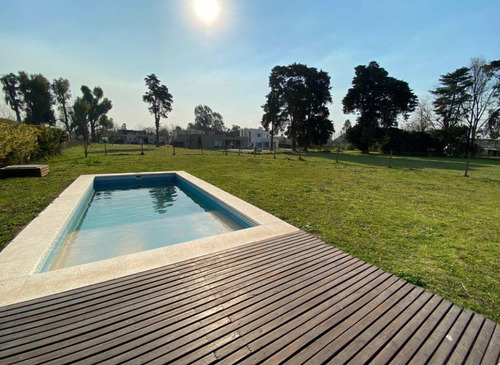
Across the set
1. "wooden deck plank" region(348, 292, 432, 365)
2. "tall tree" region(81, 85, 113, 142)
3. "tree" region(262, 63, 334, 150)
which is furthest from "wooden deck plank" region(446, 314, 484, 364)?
"tall tree" region(81, 85, 113, 142)

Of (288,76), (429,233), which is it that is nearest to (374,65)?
(288,76)

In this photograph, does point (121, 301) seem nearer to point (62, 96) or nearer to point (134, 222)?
point (134, 222)

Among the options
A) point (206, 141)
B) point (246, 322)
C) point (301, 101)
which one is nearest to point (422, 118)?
point (301, 101)

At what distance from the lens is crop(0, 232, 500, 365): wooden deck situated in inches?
60.3

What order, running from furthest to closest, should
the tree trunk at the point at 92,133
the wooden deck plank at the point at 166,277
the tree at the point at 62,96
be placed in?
the tree trunk at the point at 92,133
the tree at the point at 62,96
the wooden deck plank at the point at 166,277

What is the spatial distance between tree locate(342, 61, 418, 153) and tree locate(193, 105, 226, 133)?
5152cm

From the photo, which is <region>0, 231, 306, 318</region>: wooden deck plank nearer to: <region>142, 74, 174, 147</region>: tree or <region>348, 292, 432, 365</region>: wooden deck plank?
<region>348, 292, 432, 365</region>: wooden deck plank

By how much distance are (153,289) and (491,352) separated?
2.71 meters

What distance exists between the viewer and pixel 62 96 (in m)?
39.0

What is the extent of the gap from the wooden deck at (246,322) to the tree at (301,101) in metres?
32.4

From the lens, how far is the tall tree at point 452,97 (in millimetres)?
30609

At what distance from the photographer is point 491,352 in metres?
1.64

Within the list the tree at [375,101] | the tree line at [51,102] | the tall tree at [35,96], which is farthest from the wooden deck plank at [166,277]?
the tall tree at [35,96]

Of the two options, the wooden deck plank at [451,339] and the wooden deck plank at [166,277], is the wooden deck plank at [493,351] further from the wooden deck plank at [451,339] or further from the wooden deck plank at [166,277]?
the wooden deck plank at [166,277]
